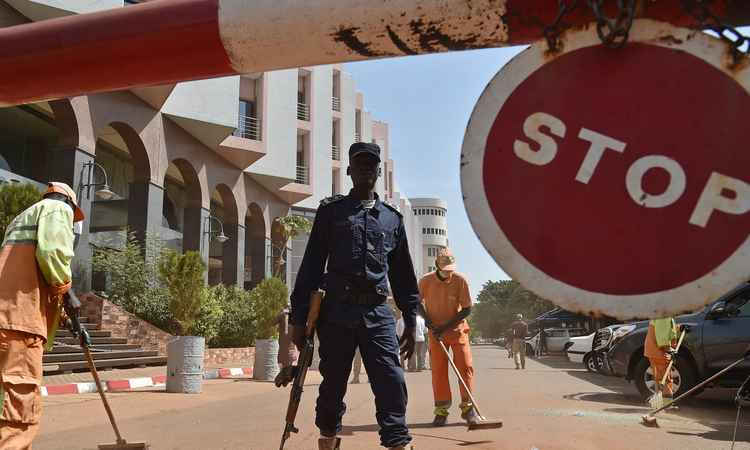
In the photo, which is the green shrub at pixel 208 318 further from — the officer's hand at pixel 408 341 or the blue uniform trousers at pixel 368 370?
the blue uniform trousers at pixel 368 370

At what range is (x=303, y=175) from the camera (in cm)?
3691

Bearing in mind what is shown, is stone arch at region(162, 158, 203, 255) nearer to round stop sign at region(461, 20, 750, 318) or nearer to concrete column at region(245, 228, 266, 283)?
concrete column at region(245, 228, 266, 283)

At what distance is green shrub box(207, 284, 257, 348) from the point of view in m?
21.2

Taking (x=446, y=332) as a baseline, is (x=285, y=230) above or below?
above

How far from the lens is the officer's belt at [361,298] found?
3.64 m

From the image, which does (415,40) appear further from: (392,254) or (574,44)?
(392,254)

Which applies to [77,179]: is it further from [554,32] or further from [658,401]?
[554,32]

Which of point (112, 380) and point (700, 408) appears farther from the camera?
point (112, 380)

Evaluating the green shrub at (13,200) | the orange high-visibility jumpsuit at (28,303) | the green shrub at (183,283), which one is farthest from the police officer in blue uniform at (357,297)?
the green shrub at (183,283)

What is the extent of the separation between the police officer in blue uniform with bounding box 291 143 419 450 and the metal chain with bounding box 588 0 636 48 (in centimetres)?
235

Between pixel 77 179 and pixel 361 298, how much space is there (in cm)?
1506

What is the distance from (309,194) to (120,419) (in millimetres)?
26440

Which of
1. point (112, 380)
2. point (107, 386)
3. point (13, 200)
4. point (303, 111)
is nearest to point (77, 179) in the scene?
point (13, 200)

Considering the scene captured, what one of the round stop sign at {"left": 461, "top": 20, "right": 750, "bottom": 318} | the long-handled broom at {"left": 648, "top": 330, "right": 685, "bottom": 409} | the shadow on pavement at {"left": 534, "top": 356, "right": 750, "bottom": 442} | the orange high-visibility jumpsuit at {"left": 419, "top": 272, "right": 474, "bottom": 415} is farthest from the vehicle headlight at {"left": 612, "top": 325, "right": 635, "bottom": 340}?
the round stop sign at {"left": 461, "top": 20, "right": 750, "bottom": 318}
